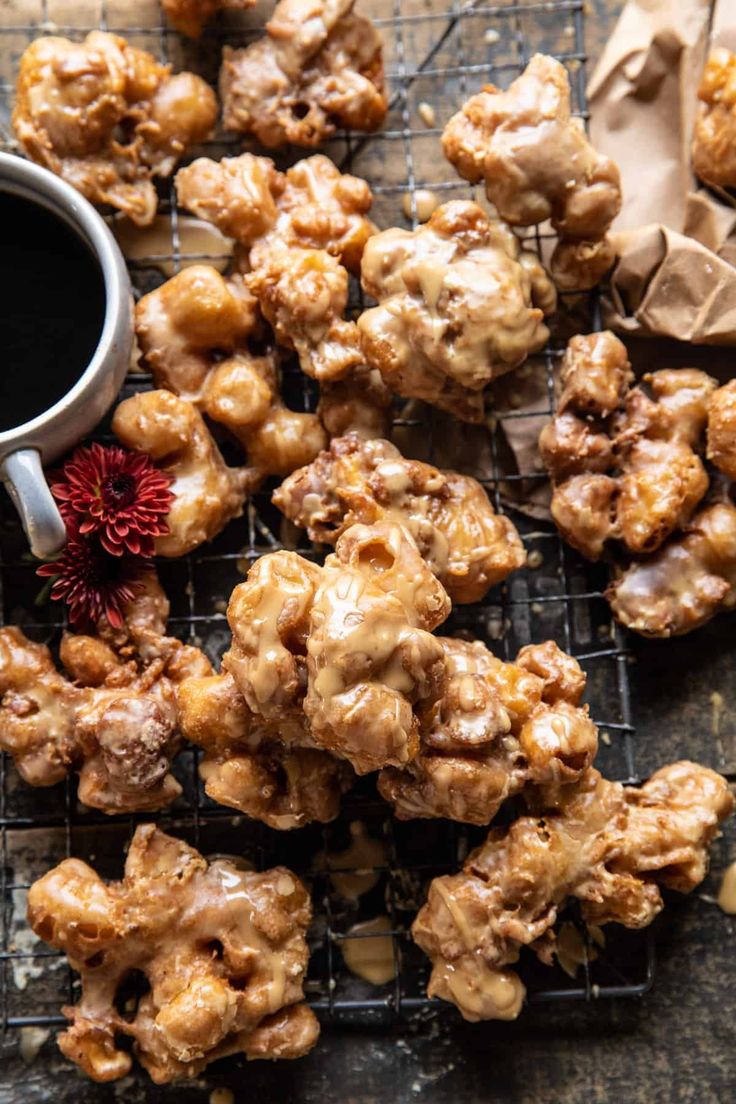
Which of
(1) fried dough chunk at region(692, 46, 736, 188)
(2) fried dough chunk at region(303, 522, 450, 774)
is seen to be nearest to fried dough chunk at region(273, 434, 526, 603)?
(2) fried dough chunk at region(303, 522, 450, 774)

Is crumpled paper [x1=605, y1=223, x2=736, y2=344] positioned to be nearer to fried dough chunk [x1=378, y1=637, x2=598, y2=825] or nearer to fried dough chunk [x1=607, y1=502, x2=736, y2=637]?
fried dough chunk [x1=607, y1=502, x2=736, y2=637]

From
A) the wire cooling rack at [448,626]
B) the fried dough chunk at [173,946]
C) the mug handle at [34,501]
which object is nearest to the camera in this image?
the mug handle at [34,501]

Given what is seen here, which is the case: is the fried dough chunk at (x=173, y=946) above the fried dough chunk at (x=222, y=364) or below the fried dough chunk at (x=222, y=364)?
below

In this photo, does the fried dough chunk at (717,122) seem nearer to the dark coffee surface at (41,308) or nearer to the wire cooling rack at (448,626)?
the wire cooling rack at (448,626)

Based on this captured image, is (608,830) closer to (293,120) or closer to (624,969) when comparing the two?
(624,969)

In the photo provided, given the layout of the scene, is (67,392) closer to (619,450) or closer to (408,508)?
(408,508)

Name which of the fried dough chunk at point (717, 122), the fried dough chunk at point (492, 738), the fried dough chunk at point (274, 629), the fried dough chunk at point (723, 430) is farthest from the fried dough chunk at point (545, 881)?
the fried dough chunk at point (717, 122)
